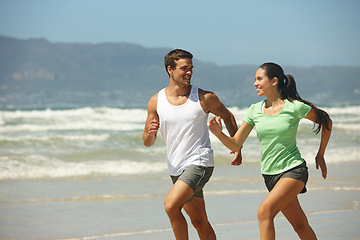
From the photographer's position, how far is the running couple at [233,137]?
14.5ft

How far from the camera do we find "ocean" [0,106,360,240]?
704 cm

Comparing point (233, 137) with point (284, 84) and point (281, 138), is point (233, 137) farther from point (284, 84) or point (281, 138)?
point (284, 84)

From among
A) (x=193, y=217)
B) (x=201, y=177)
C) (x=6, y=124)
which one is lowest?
(x=6, y=124)

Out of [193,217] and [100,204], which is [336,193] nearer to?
[100,204]

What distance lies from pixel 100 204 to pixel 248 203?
7.31 ft

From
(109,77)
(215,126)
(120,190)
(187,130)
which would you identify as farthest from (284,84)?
(109,77)

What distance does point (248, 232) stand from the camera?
6508 mm

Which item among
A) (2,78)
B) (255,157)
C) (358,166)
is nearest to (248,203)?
(358,166)

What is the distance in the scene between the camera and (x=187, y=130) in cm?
468

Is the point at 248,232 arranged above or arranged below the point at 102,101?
above

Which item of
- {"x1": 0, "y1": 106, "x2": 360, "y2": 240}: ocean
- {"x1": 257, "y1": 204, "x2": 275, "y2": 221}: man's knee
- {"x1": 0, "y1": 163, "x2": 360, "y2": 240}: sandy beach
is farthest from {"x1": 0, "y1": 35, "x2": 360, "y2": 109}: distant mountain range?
{"x1": 257, "y1": 204, "x2": 275, "y2": 221}: man's knee

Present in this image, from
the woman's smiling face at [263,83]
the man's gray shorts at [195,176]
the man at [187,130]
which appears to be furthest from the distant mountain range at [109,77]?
the woman's smiling face at [263,83]

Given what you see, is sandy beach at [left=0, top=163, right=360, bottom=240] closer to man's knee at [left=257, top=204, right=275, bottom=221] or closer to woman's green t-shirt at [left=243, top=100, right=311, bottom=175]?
woman's green t-shirt at [left=243, top=100, right=311, bottom=175]

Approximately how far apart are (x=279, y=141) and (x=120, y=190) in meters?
5.87
